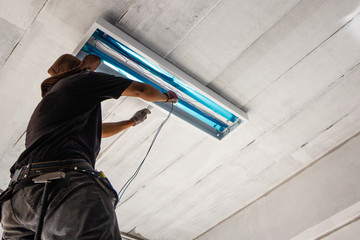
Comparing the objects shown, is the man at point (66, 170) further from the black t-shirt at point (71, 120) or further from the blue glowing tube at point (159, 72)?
the blue glowing tube at point (159, 72)

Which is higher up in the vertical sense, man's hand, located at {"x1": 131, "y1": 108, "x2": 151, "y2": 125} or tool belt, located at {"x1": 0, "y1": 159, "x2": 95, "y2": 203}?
man's hand, located at {"x1": 131, "y1": 108, "x2": 151, "y2": 125}

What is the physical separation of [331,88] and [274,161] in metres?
0.73

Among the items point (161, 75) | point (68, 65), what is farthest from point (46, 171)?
point (161, 75)

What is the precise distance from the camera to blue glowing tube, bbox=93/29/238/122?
1.78 metres

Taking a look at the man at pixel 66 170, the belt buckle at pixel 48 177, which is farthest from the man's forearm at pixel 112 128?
the belt buckle at pixel 48 177

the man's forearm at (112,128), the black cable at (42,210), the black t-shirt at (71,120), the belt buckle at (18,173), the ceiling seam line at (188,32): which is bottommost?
the black cable at (42,210)

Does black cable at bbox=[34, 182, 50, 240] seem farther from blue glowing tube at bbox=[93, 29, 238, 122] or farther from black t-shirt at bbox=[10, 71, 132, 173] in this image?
blue glowing tube at bbox=[93, 29, 238, 122]

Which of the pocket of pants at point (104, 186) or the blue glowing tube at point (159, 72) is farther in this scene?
the blue glowing tube at point (159, 72)

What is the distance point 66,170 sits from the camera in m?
1.13

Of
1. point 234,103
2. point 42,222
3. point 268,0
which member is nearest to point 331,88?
point 234,103

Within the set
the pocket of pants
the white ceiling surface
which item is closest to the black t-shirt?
the pocket of pants

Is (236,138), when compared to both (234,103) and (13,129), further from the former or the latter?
(13,129)

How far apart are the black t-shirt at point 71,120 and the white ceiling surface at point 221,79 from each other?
56cm

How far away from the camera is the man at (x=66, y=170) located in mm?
1029
